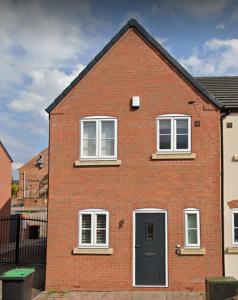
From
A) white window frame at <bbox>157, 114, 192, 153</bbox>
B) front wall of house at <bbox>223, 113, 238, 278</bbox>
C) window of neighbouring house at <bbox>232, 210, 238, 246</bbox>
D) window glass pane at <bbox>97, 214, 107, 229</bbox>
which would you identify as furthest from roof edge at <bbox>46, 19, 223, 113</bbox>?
window glass pane at <bbox>97, 214, 107, 229</bbox>

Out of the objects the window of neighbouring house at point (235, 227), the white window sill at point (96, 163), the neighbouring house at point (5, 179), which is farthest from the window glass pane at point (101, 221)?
the neighbouring house at point (5, 179)

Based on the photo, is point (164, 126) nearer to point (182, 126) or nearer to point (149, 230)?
point (182, 126)

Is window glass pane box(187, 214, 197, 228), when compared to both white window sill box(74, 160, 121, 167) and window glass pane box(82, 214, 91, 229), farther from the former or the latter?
window glass pane box(82, 214, 91, 229)

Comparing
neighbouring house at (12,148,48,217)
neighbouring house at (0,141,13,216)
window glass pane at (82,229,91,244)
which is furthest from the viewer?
neighbouring house at (12,148,48,217)

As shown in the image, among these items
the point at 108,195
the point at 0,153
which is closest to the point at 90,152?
the point at 108,195

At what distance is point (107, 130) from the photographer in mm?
13906

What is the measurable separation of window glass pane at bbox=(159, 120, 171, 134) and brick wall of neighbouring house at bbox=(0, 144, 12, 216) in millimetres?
13670

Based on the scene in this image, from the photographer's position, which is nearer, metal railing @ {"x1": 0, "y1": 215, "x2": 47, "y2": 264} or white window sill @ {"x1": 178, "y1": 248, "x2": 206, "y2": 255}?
white window sill @ {"x1": 178, "y1": 248, "x2": 206, "y2": 255}

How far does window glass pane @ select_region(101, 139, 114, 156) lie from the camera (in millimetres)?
13828

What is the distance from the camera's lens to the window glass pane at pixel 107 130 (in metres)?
13.9

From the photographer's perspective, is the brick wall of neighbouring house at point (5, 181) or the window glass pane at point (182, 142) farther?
the brick wall of neighbouring house at point (5, 181)

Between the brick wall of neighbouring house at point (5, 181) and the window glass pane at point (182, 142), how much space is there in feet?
46.1

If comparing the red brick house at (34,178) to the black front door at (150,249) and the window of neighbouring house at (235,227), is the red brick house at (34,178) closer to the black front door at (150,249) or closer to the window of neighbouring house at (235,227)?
the black front door at (150,249)

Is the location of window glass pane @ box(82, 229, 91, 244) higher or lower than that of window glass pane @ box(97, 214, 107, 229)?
lower
